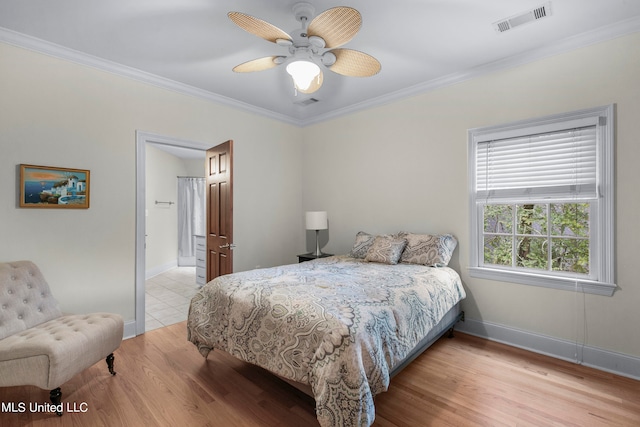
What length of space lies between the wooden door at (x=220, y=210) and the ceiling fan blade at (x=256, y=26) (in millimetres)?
1423

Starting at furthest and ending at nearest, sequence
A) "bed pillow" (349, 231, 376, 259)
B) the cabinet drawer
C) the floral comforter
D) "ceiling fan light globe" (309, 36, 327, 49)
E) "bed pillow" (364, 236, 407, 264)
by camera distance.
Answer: the cabinet drawer < "bed pillow" (349, 231, 376, 259) < "bed pillow" (364, 236, 407, 264) < "ceiling fan light globe" (309, 36, 327, 49) < the floral comforter

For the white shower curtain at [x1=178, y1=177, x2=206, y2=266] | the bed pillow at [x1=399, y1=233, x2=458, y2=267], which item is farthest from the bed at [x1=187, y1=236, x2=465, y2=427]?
the white shower curtain at [x1=178, y1=177, x2=206, y2=266]

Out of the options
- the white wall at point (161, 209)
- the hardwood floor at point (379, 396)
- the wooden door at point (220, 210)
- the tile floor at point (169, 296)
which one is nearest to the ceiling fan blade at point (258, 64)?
the wooden door at point (220, 210)

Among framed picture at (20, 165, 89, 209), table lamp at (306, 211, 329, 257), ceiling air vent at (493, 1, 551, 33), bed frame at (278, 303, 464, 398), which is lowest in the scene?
bed frame at (278, 303, 464, 398)

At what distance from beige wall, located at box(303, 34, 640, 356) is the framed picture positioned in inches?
115

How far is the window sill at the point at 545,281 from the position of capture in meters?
2.52

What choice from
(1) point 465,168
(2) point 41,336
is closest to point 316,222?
(1) point 465,168

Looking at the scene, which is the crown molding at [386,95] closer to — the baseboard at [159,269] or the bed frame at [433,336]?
the bed frame at [433,336]

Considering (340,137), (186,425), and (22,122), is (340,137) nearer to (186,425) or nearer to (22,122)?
(22,122)

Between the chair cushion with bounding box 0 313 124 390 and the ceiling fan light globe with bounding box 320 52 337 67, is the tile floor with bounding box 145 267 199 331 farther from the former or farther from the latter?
the ceiling fan light globe with bounding box 320 52 337 67

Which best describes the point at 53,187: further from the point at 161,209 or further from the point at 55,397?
the point at 161,209

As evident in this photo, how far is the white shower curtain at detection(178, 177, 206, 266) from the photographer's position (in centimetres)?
704

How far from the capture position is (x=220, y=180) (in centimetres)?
348

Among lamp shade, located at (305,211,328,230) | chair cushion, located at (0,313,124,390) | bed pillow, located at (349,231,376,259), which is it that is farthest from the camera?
lamp shade, located at (305,211,328,230)
